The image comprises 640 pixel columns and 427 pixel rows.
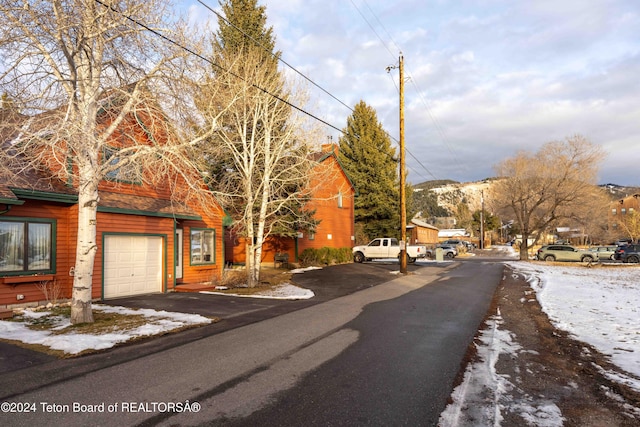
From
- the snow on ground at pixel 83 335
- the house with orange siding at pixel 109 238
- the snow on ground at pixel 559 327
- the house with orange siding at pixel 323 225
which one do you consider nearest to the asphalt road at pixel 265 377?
the snow on ground at pixel 559 327

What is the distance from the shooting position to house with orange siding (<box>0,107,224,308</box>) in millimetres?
11453

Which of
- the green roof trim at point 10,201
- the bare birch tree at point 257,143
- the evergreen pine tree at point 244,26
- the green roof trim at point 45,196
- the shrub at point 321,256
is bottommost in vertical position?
the shrub at point 321,256

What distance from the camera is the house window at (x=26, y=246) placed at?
11.4 m

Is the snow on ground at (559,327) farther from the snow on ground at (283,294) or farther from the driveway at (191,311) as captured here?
the snow on ground at (283,294)

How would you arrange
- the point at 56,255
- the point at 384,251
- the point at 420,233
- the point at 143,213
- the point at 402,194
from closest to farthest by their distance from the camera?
the point at 56,255, the point at 143,213, the point at 402,194, the point at 384,251, the point at 420,233

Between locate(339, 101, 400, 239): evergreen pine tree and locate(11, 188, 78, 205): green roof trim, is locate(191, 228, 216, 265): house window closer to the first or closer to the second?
locate(11, 188, 78, 205): green roof trim

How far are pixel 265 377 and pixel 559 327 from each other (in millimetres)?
7426

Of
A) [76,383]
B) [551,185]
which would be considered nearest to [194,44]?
[76,383]

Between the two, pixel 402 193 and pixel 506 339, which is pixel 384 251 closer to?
pixel 402 193

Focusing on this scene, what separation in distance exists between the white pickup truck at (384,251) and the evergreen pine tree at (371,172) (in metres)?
9.53

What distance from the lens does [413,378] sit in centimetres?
609

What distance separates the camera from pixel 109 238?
46.7 ft

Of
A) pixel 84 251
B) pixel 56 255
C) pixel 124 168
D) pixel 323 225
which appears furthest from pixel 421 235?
pixel 84 251

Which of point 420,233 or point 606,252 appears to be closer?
point 606,252
